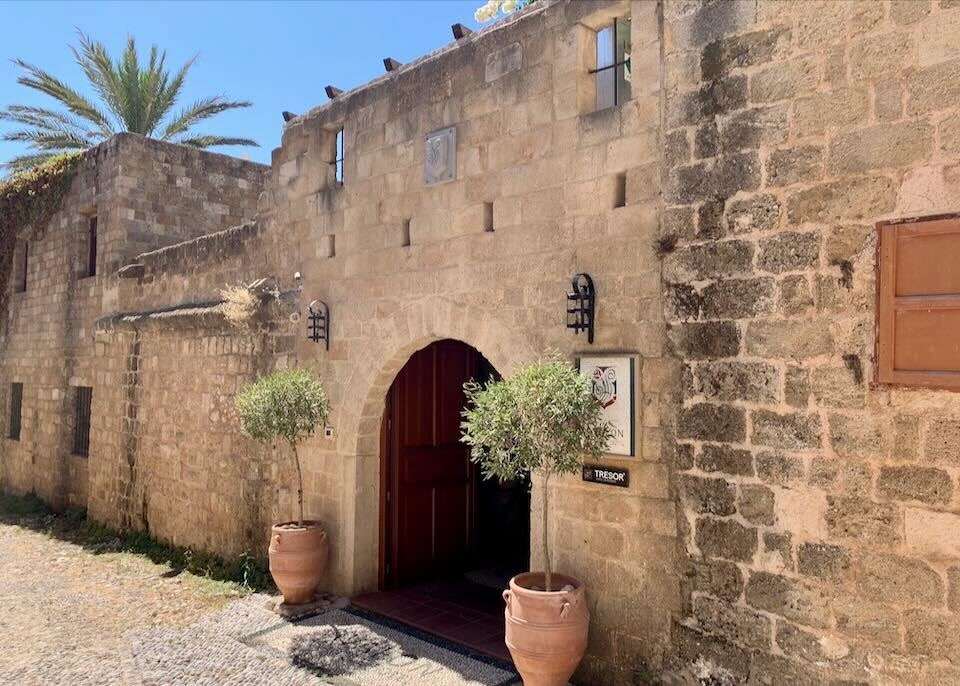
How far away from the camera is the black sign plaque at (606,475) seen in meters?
4.44

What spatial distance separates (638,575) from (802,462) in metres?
1.25

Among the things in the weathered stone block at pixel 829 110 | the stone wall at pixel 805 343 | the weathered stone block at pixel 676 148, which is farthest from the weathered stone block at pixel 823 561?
the weathered stone block at pixel 676 148

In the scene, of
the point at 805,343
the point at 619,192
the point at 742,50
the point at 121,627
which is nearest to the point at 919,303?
the point at 805,343

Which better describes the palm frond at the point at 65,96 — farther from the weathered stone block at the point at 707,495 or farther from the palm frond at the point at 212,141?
the weathered stone block at the point at 707,495

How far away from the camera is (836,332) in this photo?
3592 mm

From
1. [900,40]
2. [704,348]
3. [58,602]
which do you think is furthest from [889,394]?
[58,602]

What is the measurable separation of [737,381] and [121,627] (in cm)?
553

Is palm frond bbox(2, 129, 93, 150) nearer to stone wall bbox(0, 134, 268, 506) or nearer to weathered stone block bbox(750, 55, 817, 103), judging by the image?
stone wall bbox(0, 134, 268, 506)

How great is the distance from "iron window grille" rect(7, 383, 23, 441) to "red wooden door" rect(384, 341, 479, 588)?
9.86 meters

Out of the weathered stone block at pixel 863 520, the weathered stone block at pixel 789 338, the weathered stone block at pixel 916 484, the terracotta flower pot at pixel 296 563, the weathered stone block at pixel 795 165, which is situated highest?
the weathered stone block at pixel 795 165

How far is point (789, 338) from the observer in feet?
12.3

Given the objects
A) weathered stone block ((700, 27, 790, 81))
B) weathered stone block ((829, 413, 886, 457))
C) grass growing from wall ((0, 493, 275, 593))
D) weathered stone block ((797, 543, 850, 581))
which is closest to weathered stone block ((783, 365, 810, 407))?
weathered stone block ((829, 413, 886, 457))

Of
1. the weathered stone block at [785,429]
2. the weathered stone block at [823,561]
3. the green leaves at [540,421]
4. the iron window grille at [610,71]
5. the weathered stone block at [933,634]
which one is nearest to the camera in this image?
the weathered stone block at [933,634]

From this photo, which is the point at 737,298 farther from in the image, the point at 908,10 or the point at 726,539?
the point at 908,10
